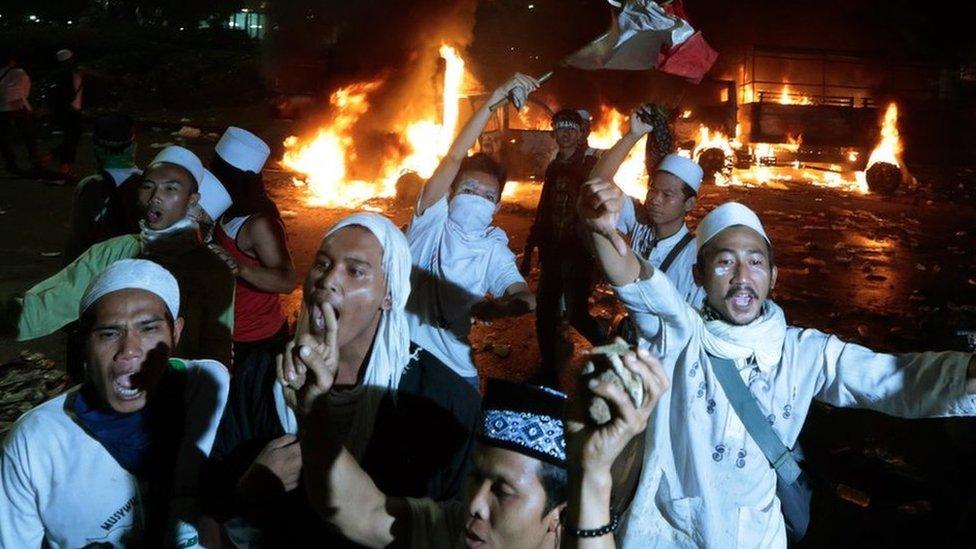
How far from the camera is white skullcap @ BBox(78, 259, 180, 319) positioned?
248 centimetres

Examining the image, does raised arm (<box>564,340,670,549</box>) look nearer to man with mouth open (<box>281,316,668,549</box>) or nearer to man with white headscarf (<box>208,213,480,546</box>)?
man with mouth open (<box>281,316,668,549</box>)

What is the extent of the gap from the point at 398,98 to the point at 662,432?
21.1 metres

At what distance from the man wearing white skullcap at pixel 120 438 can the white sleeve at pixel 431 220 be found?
5.87 feet

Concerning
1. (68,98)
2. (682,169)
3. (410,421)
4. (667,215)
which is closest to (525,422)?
(410,421)

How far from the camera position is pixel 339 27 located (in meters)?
24.6

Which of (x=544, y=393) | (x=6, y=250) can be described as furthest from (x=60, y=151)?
(x=544, y=393)

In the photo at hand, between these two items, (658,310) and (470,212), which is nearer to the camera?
(658,310)

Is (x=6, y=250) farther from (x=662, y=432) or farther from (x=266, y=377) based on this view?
(x=662, y=432)

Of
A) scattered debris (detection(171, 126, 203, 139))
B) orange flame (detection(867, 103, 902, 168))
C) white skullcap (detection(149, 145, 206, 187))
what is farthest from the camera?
orange flame (detection(867, 103, 902, 168))

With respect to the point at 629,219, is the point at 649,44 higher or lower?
higher

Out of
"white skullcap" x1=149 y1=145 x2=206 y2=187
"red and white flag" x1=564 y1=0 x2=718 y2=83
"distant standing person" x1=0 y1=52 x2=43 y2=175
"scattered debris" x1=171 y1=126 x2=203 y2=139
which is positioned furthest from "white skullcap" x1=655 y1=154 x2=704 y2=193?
"scattered debris" x1=171 y1=126 x2=203 y2=139

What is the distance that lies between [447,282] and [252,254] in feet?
3.83

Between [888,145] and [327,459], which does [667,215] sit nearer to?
[327,459]

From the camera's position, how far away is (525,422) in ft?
6.63
